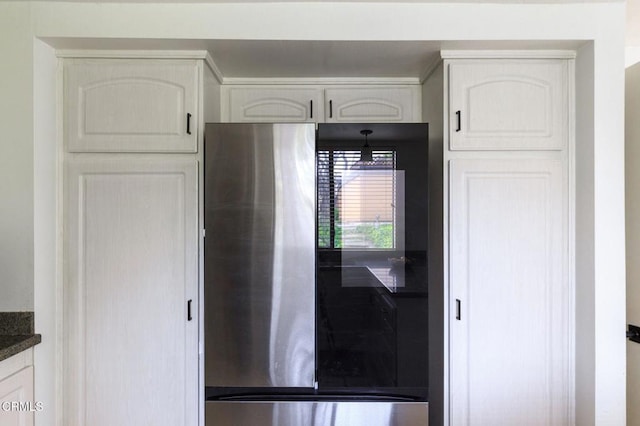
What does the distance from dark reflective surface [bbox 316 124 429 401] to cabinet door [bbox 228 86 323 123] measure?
0.40m

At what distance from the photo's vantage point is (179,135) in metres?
1.52

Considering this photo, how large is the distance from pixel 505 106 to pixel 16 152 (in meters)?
2.07

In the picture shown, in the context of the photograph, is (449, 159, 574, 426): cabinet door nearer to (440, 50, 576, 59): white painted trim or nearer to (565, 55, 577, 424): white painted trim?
(565, 55, 577, 424): white painted trim

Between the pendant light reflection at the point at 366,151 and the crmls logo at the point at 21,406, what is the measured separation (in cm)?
165

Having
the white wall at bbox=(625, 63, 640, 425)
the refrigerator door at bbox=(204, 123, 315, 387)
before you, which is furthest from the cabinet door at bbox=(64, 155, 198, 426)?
the white wall at bbox=(625, 63, 640, 425)

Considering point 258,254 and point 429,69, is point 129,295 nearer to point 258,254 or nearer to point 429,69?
point 258,254

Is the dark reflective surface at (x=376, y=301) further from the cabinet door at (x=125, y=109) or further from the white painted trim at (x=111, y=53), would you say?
the white painted trim at (x=111, y=53)

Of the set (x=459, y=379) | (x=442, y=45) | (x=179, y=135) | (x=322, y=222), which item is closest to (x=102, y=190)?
(x=179, y=135)

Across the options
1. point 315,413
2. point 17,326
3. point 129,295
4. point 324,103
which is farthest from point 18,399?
point 324,103

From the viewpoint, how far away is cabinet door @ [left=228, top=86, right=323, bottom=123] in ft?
6.12

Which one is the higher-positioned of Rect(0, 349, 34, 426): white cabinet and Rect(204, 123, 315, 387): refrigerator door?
Rect(204, 123, 315, 387): refrigerator door

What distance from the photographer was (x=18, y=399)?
136cm

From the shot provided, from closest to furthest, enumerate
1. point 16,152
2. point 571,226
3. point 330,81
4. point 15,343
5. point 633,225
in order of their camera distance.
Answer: point 15,343 < point 16,152 < point 571,226 < point 633,225 < point 330,81

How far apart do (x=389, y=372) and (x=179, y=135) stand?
1.38 meters
